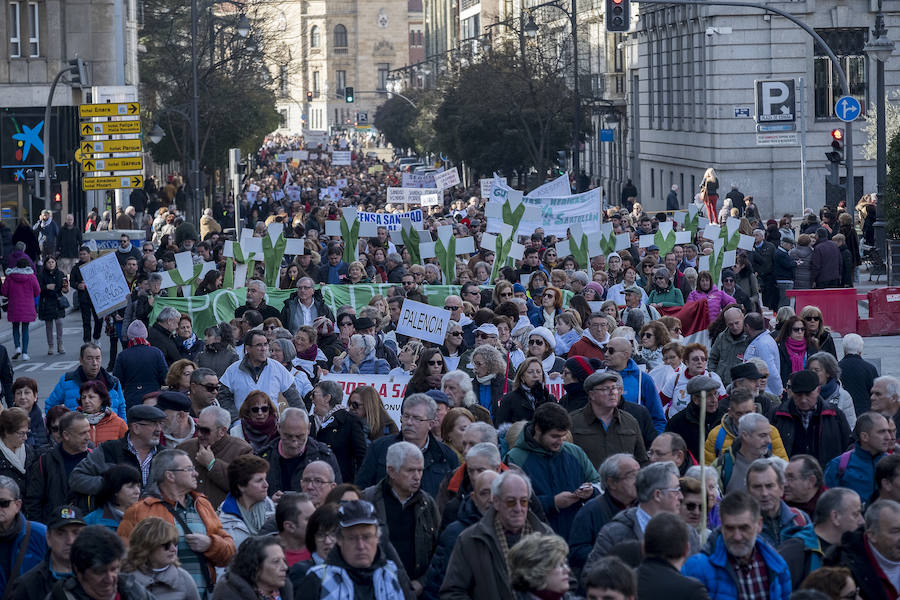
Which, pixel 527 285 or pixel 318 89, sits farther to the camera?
pixel 318 89

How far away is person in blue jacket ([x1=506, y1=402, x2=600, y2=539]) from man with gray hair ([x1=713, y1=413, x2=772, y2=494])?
828 millimetres

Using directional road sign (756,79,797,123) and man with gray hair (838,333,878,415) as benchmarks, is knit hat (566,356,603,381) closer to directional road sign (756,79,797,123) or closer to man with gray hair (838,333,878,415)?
man with gray hair (838,333,878,415)

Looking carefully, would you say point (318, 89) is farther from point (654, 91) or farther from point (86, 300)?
point (86, 300)

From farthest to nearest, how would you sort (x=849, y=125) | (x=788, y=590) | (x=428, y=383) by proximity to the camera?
(x=849, y=125)
(x=428, y=383)
(x=788, y=590)

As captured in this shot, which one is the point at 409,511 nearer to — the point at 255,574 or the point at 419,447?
the point at 419,447

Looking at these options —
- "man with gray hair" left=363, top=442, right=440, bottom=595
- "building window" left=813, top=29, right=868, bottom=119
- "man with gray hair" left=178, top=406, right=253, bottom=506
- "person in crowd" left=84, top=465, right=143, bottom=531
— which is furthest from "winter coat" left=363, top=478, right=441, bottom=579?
"building window" left=813, top=29, right=868, bottom=119

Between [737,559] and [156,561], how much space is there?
7.90 feet

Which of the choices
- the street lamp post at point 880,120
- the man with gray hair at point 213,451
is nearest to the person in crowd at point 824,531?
the man with gray hair at point 213,451

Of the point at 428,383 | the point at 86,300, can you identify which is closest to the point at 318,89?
the point at 86,300

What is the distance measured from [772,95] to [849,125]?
5.93m

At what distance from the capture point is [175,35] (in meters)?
58.4

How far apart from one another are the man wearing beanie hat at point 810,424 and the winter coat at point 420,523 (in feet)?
10.4

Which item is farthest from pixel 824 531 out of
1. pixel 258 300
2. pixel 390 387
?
pixel 258 300

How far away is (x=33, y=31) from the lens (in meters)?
45.8
